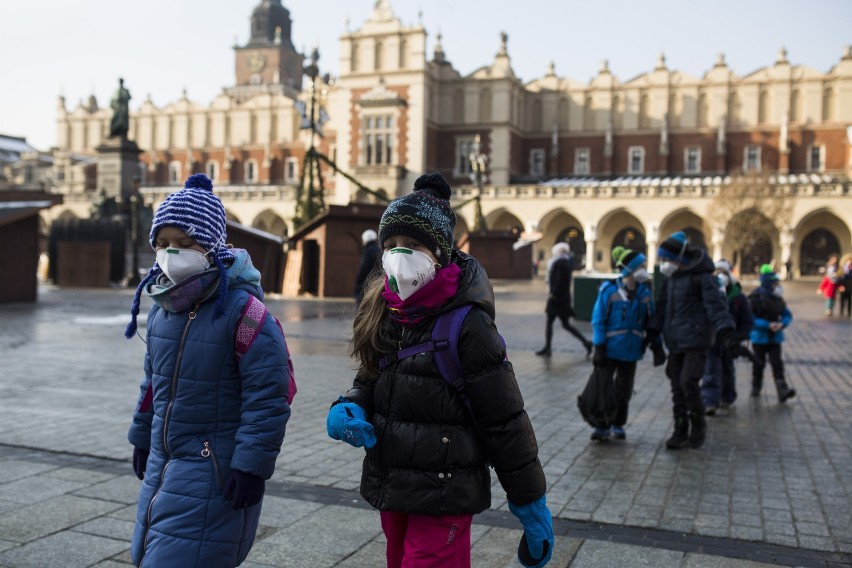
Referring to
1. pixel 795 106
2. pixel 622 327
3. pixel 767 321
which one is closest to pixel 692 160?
pixel 795 106

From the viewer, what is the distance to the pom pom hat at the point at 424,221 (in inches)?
106

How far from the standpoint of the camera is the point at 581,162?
5525 centimetres

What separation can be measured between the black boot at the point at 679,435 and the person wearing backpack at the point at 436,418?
3.95 meters

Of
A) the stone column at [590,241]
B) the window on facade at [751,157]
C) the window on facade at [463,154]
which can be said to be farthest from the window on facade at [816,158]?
the window on facade at [463,154]

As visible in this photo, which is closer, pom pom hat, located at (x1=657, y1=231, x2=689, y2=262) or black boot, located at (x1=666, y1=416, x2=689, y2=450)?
black boot, located at (x1=666, y1=416, x2=689, y2=450)

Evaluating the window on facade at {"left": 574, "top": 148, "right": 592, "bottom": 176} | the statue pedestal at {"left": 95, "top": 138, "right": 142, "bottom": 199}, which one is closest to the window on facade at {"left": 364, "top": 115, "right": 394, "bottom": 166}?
the window on facade at {"left": 574, "top": 148, "right": 592, "bottom": 176}

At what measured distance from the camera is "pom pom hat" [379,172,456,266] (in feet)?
8.81

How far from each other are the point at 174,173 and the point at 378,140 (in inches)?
872

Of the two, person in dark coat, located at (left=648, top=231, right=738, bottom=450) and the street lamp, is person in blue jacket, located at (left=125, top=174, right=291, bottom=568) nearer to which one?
person in dark coat, located at (left=648, top=231, right=738, bottom=450)

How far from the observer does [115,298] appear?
2283cm

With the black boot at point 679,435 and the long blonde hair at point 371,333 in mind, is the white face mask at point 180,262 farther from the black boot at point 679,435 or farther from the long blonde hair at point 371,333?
the black boot at point 679,435

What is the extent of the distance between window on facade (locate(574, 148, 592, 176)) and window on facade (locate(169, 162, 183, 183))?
103 ft

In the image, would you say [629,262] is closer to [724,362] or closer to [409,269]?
[724,362]

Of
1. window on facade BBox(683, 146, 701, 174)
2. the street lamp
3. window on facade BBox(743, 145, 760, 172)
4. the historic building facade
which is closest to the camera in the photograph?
the street lamp
